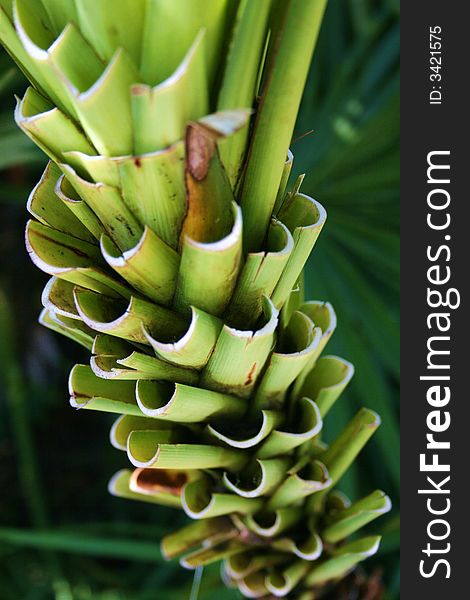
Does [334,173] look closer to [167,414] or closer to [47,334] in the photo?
[47,334]

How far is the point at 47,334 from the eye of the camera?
1.10m

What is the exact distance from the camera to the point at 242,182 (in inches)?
13.1

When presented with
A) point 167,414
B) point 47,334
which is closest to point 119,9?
point 167,414

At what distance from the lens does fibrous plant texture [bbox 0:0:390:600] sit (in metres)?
0.28

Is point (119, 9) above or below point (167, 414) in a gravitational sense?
above

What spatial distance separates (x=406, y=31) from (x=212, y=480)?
0.57 meters

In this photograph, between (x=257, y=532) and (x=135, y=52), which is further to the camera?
(x=257, y=532)

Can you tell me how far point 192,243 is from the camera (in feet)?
1.00

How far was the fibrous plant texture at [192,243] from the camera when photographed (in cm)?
28

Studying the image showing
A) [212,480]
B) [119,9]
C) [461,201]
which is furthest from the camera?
[461,201]

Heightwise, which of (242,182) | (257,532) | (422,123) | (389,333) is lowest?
(257,532)

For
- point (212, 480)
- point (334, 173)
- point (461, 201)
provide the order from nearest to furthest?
point (212, 480) → point (461, 201) → point (334, 173)

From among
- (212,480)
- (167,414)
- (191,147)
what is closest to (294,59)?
(191,147)

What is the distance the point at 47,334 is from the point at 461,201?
2.30ft
